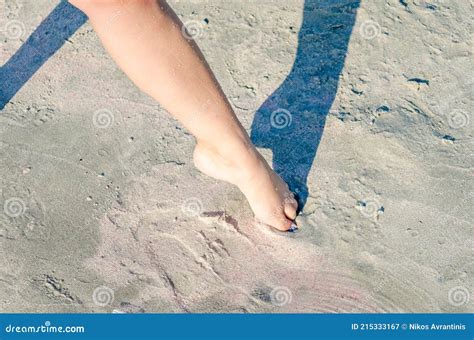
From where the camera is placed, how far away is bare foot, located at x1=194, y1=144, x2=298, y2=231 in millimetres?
2074

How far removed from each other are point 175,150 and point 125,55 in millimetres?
838

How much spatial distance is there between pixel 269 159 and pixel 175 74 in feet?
2.60

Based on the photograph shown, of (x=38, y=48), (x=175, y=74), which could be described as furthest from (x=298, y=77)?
(x=38, y=48)

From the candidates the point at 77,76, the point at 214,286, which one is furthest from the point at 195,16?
the point at 214,286

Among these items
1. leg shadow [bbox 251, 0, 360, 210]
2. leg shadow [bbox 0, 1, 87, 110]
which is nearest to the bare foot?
leg shadow [bbox 251, 0, 360, 210]

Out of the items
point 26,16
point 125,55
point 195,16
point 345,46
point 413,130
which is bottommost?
point 413,130

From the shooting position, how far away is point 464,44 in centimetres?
259

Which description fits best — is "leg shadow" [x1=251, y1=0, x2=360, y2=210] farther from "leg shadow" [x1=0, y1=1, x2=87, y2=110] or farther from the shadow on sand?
"leg shadow" [x1=0, y1=1, x2=87, y2=110]

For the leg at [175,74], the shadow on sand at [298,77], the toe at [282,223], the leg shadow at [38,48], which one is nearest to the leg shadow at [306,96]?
the shadow on sand at [298,77]

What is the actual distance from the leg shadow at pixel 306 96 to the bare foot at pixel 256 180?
0.37 ft

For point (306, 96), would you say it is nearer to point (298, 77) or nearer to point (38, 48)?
point (298, 77)

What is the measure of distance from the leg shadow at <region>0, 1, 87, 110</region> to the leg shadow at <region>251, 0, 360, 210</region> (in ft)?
3.45

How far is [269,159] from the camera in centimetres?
242

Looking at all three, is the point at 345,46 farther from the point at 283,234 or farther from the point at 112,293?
the point at 112,293
